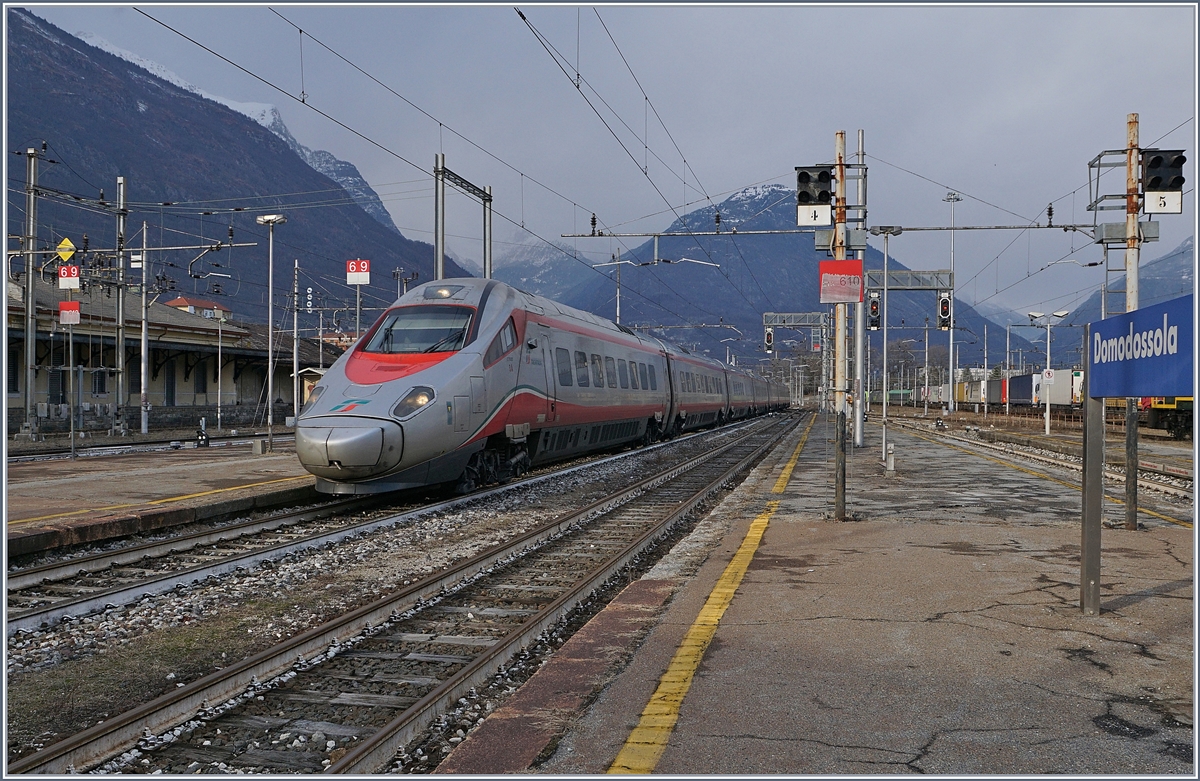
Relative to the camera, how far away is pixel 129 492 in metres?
13.2

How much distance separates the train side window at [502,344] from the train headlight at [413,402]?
1.61 metres

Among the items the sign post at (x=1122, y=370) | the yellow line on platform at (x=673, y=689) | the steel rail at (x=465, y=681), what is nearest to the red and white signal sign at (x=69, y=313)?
the steel rail at (x=465, y=681)

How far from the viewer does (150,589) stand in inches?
309

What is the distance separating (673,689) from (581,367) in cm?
A: 1407

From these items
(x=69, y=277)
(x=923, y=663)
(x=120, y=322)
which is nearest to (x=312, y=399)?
(x=923, y=663)

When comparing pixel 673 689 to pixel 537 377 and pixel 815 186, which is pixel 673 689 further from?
pixel 537 377

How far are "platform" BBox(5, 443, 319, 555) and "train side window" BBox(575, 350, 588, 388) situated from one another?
216 inches

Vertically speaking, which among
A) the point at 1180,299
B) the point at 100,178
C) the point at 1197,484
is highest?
the point at 100,178

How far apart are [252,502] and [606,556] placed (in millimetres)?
5787

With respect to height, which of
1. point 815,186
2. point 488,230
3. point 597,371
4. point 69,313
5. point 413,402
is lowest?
point 413,402

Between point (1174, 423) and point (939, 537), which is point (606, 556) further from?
point (1174, 423)

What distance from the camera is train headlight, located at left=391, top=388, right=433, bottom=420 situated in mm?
11672

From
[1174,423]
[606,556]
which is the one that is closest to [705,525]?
[606,556]

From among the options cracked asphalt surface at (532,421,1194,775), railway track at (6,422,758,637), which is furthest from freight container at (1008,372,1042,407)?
railway track at (6,422,758,637)
